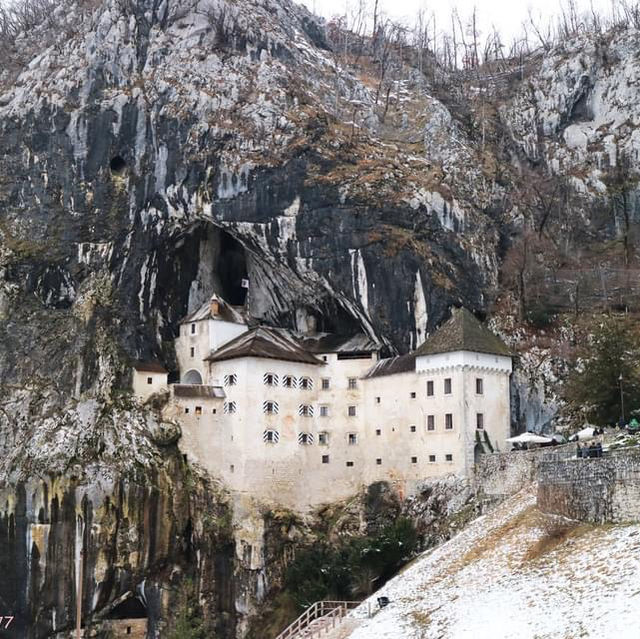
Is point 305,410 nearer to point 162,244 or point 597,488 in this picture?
point 162,244

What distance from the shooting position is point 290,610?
77312mm

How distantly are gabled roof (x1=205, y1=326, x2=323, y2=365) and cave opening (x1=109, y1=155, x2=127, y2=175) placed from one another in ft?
50.7

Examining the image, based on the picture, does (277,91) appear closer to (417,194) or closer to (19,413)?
(417,194)

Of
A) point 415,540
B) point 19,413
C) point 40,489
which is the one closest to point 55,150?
A: point 19,413

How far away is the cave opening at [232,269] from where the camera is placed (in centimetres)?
9156

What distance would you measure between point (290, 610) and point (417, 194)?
3049cm

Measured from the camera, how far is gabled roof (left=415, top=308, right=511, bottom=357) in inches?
3073

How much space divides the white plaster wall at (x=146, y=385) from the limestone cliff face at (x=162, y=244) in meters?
1.04

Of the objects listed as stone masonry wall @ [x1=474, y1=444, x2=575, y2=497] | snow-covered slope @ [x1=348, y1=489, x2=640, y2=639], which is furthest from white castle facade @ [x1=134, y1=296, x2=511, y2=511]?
snow-covered slope @ [x1=348, y1=489, x2=640, y2=639]

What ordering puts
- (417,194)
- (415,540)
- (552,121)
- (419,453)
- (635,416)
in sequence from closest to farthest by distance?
(635,416) → (415,540) → (419,453) → (417,194) → (552,121)

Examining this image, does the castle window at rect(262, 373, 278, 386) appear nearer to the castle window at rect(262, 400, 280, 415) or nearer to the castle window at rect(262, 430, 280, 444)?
the castle window at rect(262, 400, 280, 415)

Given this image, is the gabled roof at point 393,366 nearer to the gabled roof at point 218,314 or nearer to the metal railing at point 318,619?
the gabled roof at point 218,314

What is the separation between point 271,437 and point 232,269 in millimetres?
16048

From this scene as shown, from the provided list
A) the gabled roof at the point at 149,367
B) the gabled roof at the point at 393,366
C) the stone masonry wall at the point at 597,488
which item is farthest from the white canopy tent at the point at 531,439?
the gabled roof at the point at 149,367
